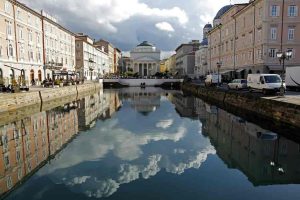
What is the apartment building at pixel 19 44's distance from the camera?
40000mm

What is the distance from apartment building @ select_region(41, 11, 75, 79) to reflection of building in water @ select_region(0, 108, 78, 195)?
3369 centimetres

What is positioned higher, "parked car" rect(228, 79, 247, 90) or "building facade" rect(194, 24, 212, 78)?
"building facade" rect(194, 24, 212, 78)

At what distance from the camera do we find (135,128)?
22656mm

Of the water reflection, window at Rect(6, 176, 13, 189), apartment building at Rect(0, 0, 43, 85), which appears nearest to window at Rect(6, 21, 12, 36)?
apartment building at Rect(0, 0, 43, 85)

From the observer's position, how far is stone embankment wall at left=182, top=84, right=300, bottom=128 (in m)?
19.0

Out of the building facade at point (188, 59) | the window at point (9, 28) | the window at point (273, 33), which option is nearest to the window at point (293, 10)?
the window at point (273, 33)

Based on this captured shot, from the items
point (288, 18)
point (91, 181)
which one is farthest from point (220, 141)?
point (288, 18)

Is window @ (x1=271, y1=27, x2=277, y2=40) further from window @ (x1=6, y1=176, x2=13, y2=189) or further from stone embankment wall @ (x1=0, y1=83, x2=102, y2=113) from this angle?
window @ (x1=6, y1=176, x2=13, y2=189)

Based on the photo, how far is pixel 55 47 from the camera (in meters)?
62.6

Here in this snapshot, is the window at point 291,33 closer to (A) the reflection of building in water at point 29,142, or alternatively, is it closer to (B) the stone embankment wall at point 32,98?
(A) the reflection of building in water at point 29,142

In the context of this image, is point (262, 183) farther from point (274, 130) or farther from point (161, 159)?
point (274, 130)

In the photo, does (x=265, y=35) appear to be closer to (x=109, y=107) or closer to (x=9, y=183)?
(x=109, y=107)

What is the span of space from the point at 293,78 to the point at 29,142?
102ft

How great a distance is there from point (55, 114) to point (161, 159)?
17.3m
